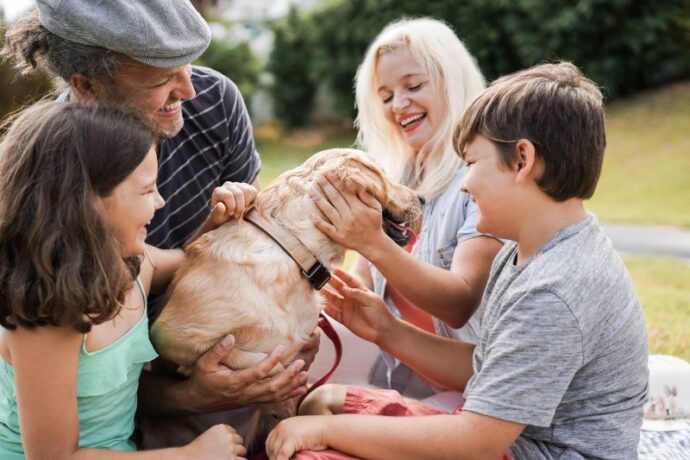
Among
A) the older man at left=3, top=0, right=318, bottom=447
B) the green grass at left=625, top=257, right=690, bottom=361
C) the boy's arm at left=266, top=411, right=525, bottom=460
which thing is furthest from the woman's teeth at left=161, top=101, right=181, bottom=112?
the green grass at left=625, top=257, right=690, bottom=361

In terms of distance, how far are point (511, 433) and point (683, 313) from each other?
395 cm

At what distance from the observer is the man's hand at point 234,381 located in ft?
8.93

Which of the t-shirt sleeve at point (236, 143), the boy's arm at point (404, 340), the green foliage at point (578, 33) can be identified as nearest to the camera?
the boy's arm at point (404, 340)

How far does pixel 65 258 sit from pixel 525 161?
1425mm

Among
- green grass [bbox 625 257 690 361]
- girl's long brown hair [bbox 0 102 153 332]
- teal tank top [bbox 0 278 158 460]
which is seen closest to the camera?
girl's long brown hair [bbox 0 102 153 332]

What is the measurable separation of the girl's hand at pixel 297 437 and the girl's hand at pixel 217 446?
0.45 feet

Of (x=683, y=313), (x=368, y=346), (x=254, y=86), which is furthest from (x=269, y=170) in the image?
(x=368, y=346)

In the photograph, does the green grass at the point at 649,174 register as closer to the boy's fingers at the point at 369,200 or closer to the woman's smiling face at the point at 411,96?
the woman's smiling face at the point at 411,96

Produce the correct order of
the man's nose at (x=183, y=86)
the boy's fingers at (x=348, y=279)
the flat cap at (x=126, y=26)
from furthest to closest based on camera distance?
the boy's fingers at (x=348, y=279) < the man's nose at (x=183, y=86) < the flat cap at (x=126, y=26)

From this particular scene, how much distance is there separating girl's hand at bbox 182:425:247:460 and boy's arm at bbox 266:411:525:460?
0.15 m

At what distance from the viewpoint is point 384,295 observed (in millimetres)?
3600

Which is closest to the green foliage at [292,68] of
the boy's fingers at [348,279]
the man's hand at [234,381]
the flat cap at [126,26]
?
the boy's fingers at [348,279]

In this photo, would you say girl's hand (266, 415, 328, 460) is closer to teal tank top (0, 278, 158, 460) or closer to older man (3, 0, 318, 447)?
older man (3, 0, 318, 447)

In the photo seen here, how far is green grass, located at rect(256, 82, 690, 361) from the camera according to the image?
582 cm
